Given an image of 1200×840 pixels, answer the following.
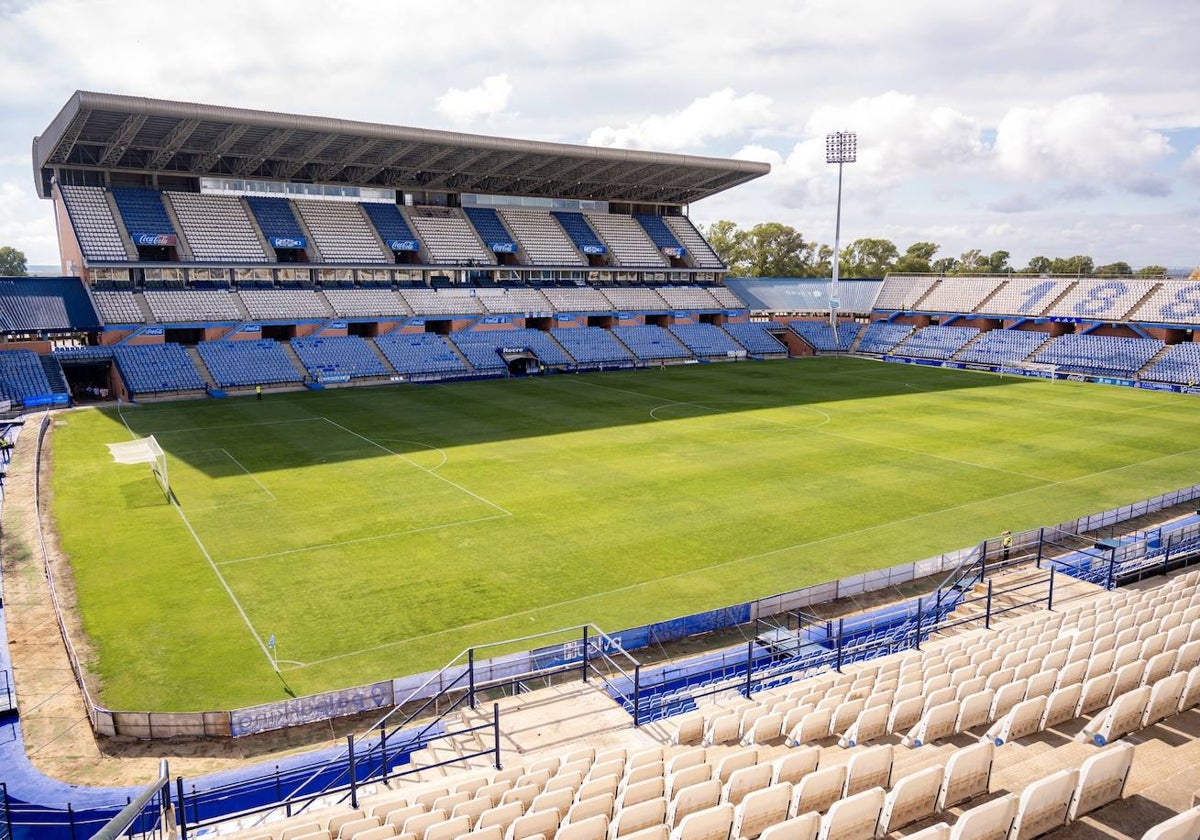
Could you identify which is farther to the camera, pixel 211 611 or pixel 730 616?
pixel 211 611

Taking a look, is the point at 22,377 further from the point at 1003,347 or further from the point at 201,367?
the point at 1003,347

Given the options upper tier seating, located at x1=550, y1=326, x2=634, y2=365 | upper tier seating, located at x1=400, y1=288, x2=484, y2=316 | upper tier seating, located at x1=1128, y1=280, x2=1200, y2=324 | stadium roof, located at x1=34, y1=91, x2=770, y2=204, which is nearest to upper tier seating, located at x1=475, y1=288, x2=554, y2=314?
upper tier seating, located at x1=400, y1=288, x2=484, y2=316

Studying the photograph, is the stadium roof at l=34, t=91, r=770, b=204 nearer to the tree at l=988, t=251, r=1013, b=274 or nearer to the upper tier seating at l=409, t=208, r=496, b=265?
the upper tier seating at l=409, t=208, r=496, b=265

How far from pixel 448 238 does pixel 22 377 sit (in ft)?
115

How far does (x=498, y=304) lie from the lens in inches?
2820

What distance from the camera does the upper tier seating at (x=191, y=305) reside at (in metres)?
58.1

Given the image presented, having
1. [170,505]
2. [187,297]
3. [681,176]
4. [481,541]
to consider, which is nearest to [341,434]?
[170,505]

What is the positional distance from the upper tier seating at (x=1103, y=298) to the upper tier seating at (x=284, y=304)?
209ft

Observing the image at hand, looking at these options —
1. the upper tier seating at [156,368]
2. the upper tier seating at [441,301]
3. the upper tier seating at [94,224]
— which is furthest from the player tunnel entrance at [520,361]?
the upper tier seating at [94,224]

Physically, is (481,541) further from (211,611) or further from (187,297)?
(187,297)

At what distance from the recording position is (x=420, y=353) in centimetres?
6331

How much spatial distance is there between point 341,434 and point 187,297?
84.6 ft

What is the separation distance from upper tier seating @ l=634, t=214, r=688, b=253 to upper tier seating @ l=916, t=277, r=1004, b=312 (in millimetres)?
25968

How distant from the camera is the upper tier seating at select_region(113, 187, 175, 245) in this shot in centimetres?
6062
